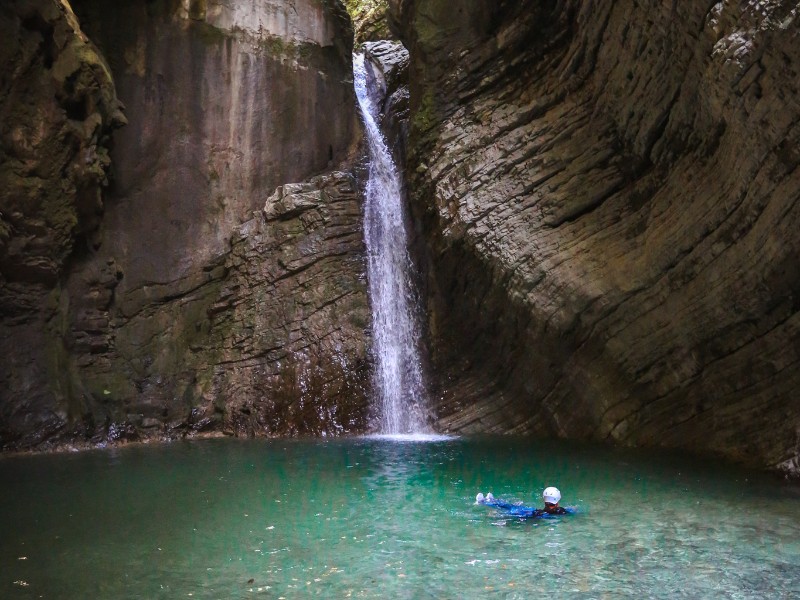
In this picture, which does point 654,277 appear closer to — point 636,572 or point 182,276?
point 636,572

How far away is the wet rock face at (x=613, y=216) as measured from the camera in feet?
28.1

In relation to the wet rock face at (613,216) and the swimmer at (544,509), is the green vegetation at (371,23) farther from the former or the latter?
the swimmer at (544,509)

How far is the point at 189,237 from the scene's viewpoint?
51.0 ft

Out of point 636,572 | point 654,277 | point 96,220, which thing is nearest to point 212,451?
point 96,220

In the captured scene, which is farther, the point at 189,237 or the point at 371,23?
the point at 371,23

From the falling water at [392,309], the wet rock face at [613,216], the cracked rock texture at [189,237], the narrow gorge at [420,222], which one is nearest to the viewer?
the wet rock face at [613,216]

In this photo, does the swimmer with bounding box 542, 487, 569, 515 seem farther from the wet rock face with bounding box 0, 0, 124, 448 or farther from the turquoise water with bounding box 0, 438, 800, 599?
the wet rock face with bounding box 0, 0, 124, 448

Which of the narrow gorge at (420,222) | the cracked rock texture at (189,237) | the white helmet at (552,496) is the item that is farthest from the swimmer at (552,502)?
the cracked rock texture at (189,237)

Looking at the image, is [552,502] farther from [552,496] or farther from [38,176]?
[38,176]

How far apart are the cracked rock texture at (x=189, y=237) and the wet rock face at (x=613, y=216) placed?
2.56 metres

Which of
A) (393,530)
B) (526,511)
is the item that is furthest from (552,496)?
(393,530)

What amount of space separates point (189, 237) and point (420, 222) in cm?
502

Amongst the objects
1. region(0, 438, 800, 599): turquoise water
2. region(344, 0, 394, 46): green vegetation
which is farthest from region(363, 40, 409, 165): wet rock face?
region(0, 438, 800, 599): turquoise water

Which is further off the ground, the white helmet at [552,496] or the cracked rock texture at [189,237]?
the cracked rock texture at [189,237]
